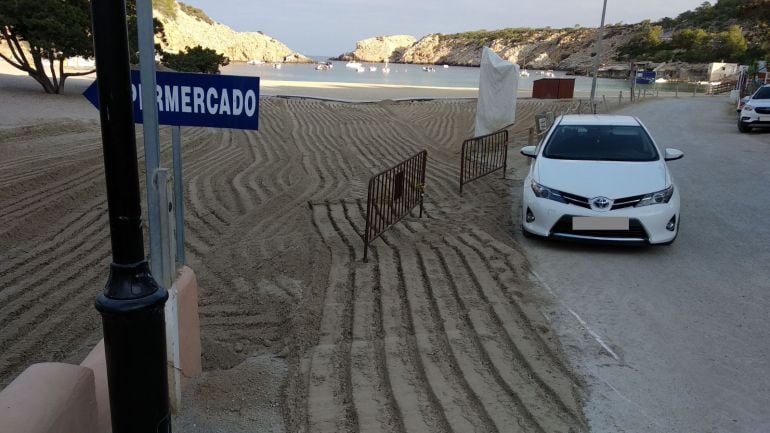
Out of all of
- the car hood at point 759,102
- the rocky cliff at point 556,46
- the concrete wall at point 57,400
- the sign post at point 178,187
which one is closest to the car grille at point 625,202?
the sign post at point 178,187

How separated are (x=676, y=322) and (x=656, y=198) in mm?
2084

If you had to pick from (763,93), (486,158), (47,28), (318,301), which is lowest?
(318,301)

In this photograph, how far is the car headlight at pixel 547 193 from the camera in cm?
672

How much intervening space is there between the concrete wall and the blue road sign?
104cm

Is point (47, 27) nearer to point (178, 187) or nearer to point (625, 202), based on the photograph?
point (178, 187)

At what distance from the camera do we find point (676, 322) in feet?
16.1

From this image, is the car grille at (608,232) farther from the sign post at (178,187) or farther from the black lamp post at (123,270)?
the black lamp post at (123,270)

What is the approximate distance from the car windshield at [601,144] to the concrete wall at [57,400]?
19.0ft

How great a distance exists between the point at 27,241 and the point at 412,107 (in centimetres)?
2387

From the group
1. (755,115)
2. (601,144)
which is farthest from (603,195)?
(755,115)

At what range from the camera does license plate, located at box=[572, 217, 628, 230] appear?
6.42 meters

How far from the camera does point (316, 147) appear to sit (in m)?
15.0

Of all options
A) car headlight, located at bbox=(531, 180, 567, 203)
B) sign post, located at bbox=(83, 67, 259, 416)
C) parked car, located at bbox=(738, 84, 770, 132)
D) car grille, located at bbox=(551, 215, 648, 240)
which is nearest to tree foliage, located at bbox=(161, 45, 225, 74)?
parked car, located at bbox=(738, 84, 770, 132)

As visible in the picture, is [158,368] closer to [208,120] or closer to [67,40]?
[208,120]
